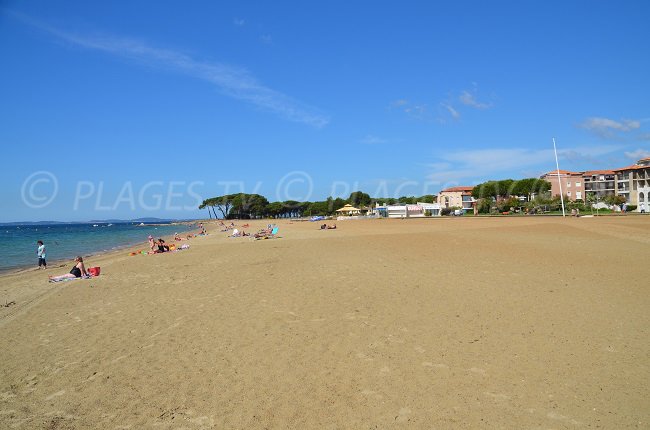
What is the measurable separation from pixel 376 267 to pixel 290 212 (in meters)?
132

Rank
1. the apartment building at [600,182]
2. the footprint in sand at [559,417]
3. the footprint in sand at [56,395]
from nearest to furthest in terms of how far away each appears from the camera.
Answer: the footprint in sand at [559,417] < the footprint in sand at [56,395] < the apartment building at [600,182]

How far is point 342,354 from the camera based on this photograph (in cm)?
532

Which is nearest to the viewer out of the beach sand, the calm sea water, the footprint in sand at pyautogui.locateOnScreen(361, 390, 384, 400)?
the beach sand

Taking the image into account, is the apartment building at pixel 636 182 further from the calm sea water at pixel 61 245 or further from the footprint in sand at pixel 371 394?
A: the footprint in sand at pixel 371 394

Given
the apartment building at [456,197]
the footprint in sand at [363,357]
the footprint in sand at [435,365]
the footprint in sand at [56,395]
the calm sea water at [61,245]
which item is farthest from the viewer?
the apartment building at [456,197]

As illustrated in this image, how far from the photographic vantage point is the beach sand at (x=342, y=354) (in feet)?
A: 12.9

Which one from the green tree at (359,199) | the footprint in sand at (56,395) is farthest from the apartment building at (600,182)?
the footprint in sand at (56,395)

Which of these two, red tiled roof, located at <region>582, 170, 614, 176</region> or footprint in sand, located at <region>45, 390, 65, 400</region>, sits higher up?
red tiled roof, located at <region>582, 170, 614, 176</region>

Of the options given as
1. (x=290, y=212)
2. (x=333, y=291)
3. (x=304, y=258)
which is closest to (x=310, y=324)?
(x=333, y=291)

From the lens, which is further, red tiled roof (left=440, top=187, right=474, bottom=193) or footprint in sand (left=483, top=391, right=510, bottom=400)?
red tiled roof (left=440, top=187, right=474, bottom=193)

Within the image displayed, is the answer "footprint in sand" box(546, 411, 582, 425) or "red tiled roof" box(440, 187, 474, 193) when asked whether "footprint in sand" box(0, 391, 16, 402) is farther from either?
"red tiled roof" box(440, 187, 474, 193)

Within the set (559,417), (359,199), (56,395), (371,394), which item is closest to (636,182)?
(359,199)

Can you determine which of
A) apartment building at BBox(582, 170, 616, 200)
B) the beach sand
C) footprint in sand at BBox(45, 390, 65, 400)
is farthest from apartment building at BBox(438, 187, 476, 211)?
footprint in sand at BBox(45, 390, 65, 400)

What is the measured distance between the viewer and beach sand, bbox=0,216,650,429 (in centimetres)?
393
